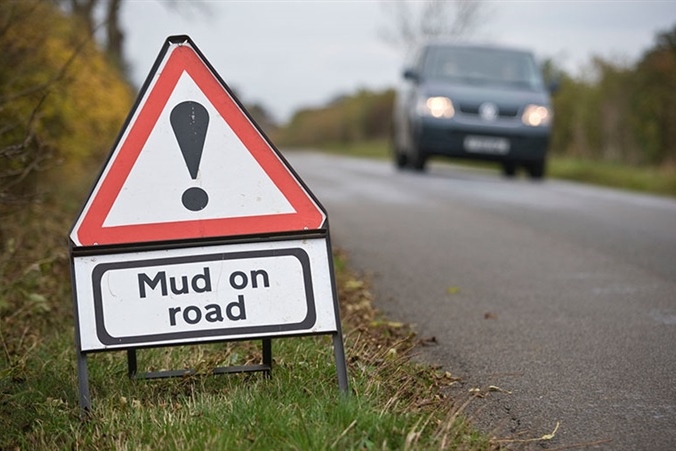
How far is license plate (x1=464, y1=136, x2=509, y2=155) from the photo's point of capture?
1603 centimetres

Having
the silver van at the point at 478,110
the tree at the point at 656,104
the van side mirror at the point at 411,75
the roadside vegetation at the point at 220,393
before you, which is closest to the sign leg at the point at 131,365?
the roadside vegetation at the point at 220,393

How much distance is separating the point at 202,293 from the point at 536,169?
548 inches

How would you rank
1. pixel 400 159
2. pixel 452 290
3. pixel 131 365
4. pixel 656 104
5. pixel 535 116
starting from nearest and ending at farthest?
pixel 131 365, pixel 452 290, pixel 535 116, pixel 400 159, pixel 656 104

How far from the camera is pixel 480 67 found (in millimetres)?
17062

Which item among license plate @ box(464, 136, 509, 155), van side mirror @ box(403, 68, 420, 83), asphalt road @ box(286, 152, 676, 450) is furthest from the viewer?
van side mirror @ box(403, 68, 420, 83)

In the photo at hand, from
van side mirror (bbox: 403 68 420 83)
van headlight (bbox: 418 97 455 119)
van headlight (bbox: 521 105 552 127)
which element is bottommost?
van headlight (bbox: 521 105 552 127)

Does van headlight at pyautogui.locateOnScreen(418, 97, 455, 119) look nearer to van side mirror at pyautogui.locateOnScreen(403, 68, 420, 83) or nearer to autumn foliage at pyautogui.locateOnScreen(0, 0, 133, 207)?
van side mirror at pyautogui.locateOnScreen(403, 68, 420, 83)

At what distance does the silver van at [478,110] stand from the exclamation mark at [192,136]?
40.8 feet

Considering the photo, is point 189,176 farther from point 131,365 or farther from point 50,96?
point 50,96

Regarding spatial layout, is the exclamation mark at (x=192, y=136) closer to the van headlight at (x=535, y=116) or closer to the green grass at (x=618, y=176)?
the van headlight at (x=535, y=116)

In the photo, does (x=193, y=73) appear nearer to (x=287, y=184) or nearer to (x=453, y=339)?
(x=287, y=184)

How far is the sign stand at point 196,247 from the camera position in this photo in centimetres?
366

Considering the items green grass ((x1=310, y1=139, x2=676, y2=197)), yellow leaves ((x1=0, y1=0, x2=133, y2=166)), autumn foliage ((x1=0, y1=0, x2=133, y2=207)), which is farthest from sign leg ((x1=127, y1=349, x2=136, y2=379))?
green grass ((x1=310, y1=139, x2=676, y2=197))

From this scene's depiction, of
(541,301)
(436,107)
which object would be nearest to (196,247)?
(541,301)
